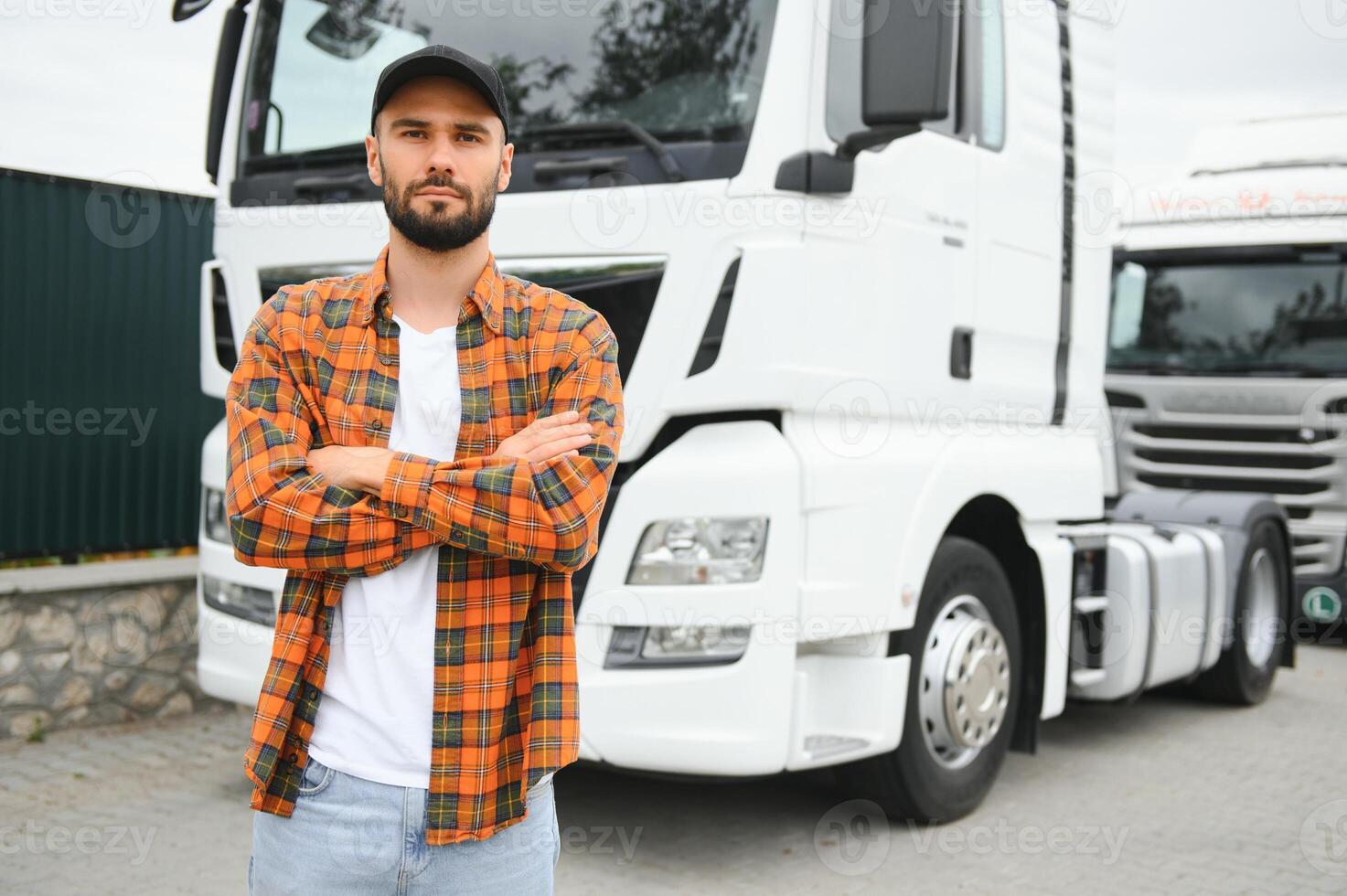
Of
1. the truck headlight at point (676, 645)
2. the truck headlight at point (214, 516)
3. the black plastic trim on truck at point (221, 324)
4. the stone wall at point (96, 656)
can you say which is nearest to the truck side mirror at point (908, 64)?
the truck headlight at point (676, 645)

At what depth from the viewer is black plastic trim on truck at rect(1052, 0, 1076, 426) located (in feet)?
18.2

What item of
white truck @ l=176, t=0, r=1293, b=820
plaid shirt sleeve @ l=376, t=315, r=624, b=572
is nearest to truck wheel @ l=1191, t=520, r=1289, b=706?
white truck @ l=176, t=0, r=1293, b=820

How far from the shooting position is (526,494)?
213 cm

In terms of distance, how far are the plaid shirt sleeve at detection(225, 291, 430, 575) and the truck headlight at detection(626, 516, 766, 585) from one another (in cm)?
195

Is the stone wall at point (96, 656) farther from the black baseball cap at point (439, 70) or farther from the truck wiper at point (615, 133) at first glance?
the black baseball cap at point (439, 70)

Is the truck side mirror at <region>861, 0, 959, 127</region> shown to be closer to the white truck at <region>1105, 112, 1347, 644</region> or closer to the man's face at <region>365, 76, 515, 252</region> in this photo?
the man's face at <region>365, 76, 515, 252</region>

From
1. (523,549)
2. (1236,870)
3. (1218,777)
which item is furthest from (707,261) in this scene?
(1218,777)

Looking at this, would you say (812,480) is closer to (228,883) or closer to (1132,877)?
(1132,877)

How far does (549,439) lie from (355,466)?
310mm

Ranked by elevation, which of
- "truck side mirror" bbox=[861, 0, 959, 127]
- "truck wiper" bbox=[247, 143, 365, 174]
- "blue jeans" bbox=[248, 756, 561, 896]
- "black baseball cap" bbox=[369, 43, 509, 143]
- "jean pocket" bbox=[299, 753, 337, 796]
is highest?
"truck side mirror" bbox=[861, 0, 959, 127]

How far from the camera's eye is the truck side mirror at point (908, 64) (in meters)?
3.83

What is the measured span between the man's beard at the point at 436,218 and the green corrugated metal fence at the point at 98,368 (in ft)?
15.2

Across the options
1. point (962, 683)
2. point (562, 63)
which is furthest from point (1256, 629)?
point (562, 63)

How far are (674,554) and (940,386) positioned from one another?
4.32 ft
